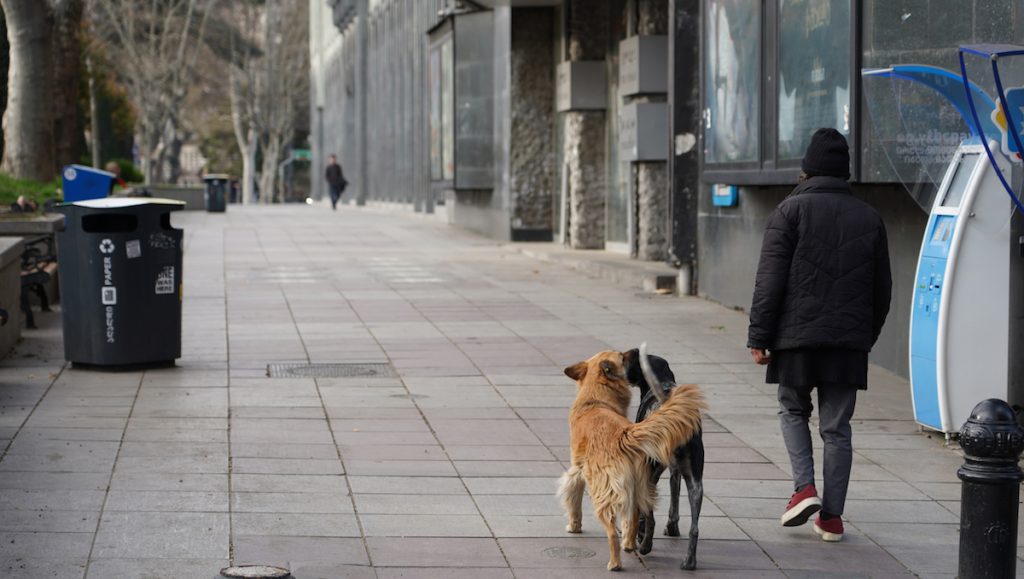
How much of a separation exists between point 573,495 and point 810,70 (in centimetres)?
681

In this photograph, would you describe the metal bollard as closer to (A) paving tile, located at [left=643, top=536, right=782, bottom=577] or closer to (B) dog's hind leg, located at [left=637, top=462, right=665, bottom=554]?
(A) paving tile, located at [left=643, top=536, right=782, bottom=577]

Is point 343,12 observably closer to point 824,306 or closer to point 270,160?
point 270,160

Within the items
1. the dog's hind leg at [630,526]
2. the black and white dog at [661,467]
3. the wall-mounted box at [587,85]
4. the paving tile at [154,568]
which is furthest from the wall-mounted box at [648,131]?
the paving tile at [154,568]

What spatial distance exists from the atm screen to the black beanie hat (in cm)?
199

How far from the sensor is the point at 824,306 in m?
6.32

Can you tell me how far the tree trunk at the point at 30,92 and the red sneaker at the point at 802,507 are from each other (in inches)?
706

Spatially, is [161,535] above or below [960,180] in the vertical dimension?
below

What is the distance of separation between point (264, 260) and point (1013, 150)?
52.3 ft

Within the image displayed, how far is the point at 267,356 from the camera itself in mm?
11828

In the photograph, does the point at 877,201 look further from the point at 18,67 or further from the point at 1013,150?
the point at 18,67

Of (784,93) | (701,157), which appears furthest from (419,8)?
(784,93)

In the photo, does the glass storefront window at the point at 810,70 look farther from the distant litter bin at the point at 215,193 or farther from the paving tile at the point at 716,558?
the distant litter bin at the point at 215,193

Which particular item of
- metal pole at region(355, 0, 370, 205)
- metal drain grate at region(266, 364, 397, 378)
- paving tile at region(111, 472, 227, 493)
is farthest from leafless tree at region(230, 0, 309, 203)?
paving tile at region(111, 472, 227, 493)

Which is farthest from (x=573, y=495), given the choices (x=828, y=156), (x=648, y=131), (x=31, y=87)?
(x=31, y=87)
